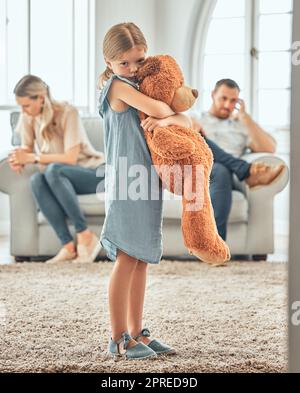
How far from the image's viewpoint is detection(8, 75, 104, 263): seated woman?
188 centimetres

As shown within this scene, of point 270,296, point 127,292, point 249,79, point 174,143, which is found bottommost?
point 270,296

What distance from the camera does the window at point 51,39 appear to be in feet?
4.15

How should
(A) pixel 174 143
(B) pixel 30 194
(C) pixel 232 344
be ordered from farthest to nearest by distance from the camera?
1. (B) pixel 30 194
2. (C) pixel 232 344
3. (A) pixel 174 143

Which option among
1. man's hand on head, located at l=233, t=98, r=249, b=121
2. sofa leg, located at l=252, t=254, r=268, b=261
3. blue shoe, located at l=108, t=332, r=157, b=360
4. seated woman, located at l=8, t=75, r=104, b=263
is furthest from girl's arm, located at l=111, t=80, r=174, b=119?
sofa leg, located at l=252, t=254, r=268, b=261

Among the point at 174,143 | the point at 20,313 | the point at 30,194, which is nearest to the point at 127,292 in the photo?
the point at 174,143

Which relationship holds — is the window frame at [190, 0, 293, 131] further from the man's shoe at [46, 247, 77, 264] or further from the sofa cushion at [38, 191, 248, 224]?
the man's shoe at [46, 247, 77, 264]

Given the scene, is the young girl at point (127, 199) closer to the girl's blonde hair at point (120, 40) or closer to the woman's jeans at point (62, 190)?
the girl's blonde hair at point (120, 40)

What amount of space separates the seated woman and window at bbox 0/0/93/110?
0.93 feet

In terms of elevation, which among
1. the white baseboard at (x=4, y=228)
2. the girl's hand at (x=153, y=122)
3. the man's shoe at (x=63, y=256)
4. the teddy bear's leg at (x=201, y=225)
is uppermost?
the girl's hand at (x=153, y=122)

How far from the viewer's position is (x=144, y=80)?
41.5 inches

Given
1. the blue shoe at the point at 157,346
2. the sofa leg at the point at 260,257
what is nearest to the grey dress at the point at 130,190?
the blue shoe at the point at 157,346

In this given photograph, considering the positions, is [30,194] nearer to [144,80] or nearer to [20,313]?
[20,313]

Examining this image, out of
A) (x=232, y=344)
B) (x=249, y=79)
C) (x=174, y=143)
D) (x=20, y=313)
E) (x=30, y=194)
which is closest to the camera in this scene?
(x=174, y=143)

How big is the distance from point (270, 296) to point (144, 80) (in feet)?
2.50
